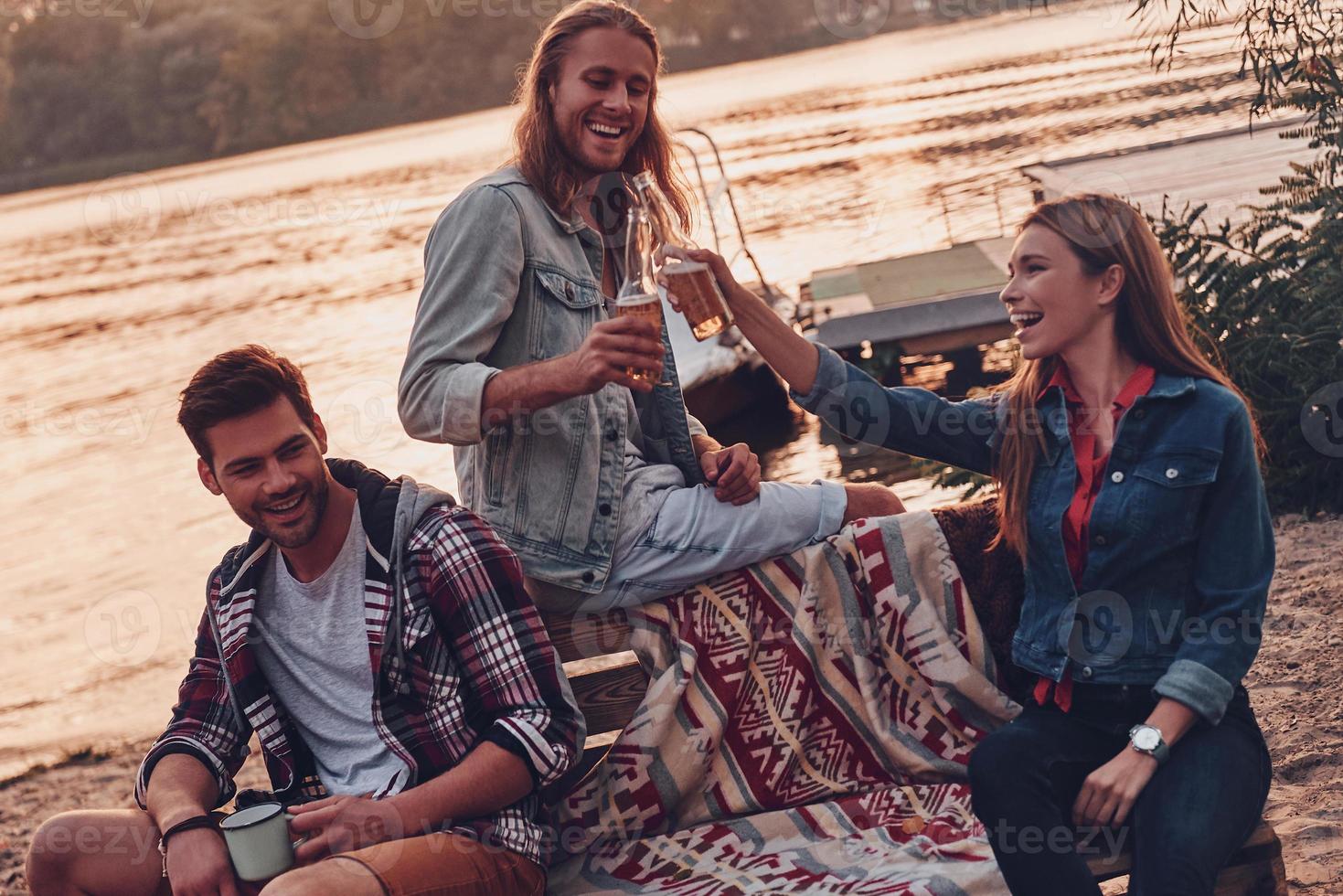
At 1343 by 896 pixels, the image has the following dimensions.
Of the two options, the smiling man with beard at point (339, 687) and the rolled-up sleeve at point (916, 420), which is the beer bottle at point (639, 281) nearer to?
the rolled-up sleeve at point (916, 420)

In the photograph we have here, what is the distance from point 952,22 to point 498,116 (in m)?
30.7

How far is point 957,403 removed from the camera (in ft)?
10.5

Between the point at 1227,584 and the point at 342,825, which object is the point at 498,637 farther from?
the point at 1227,584

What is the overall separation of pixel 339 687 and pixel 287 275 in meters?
29.1

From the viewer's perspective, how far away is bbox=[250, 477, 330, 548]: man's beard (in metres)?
2.91

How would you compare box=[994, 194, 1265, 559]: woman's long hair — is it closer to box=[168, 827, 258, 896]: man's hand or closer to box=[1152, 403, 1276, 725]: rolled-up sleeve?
box=[1152, 403, 1276, 725]: rolled-up sleeve

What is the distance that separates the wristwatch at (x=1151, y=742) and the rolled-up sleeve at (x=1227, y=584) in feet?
0.26

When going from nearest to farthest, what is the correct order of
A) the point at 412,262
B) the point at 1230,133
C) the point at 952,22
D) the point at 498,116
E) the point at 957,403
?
the point at 957,403 → the point at 1230,133 → the point at 412,262 → the point at 498,116 → the point at 952,22

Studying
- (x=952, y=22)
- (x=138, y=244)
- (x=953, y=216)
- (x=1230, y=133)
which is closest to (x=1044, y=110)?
(x=953, y=216)

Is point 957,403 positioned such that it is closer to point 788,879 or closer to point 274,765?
point 788,879

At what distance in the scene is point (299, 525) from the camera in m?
2.91

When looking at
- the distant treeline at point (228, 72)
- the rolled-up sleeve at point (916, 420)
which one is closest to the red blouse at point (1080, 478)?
the rolled-up sleeve at point (916, 420)

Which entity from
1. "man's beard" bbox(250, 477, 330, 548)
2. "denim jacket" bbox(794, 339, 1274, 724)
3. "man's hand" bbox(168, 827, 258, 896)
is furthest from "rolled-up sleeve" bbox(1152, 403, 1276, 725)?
"man's hand" bbox(168, 827, 258, 896)

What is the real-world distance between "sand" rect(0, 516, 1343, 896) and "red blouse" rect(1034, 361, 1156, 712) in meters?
1.00
